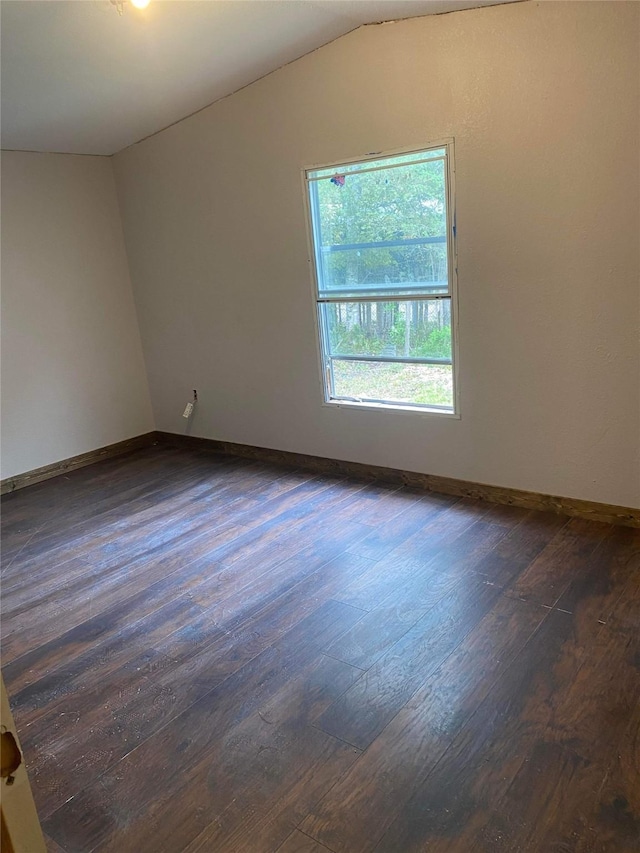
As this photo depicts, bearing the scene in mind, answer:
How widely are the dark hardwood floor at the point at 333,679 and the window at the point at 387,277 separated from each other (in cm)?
77

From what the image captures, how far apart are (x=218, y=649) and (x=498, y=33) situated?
9.78 ft

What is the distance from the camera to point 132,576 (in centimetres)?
294

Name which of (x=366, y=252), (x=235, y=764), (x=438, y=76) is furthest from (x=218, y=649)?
(x=438, y=76)

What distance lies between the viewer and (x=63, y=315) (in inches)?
177

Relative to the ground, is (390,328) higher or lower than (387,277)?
lower

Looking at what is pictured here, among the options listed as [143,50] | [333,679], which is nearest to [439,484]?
[333,679]

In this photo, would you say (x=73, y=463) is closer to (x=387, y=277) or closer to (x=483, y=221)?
(x=387, y=277)

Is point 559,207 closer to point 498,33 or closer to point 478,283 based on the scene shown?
point 478,283

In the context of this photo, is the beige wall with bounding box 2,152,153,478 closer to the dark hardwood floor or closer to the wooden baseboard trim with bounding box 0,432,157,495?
the wooden baseboard trim with bounding box 0,432,157,495

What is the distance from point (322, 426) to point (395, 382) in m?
0.65

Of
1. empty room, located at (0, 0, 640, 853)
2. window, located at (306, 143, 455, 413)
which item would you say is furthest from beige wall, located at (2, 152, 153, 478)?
window, located at (306, 143, 455, 413)

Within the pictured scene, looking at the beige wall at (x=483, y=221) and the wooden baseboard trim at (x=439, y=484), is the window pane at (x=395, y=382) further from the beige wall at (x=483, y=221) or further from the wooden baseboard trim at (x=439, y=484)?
the wooden baseboard trim at (x=439, y=484)

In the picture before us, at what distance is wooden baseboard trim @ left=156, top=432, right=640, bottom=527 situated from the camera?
3027mm

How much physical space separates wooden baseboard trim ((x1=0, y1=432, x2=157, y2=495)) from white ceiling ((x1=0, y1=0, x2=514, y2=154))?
224 centimetres
